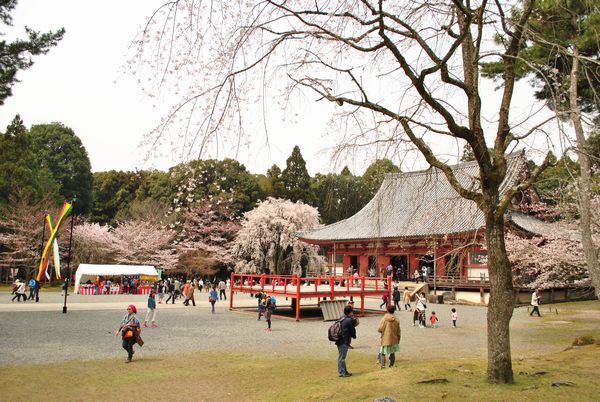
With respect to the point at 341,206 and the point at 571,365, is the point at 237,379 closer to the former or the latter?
the point at 571,365

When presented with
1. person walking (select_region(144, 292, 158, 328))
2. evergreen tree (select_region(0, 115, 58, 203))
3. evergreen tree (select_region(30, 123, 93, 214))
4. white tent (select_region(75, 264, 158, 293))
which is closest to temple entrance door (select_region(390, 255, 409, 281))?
white tent (select_region(75, 264, 158, 293))

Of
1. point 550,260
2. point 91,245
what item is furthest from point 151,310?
point 91,245

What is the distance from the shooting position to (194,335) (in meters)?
15.1

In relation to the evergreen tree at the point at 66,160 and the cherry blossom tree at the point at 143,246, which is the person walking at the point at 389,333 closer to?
the cherry blossom tree at the point at 143,246

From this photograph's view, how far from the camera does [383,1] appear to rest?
21.2ft

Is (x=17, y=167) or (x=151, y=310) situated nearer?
(x=151, y=310)

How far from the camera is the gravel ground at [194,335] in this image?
39.7ft

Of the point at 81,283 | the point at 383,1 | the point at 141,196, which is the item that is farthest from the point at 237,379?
the point at 141,196

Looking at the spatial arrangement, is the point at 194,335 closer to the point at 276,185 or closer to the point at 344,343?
the point at 344,343

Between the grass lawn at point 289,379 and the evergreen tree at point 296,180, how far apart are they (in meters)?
43.1

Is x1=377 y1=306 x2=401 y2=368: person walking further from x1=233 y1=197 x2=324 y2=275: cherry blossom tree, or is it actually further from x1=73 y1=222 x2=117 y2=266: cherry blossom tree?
x1=73 y1=222 x2=117 y2=266: cherry blossom tree

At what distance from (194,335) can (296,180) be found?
4087 centimetres

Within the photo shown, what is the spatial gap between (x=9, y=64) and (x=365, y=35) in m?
11.2

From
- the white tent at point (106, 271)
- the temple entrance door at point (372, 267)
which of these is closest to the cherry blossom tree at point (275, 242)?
the temple entrance door at point (372, 267)
